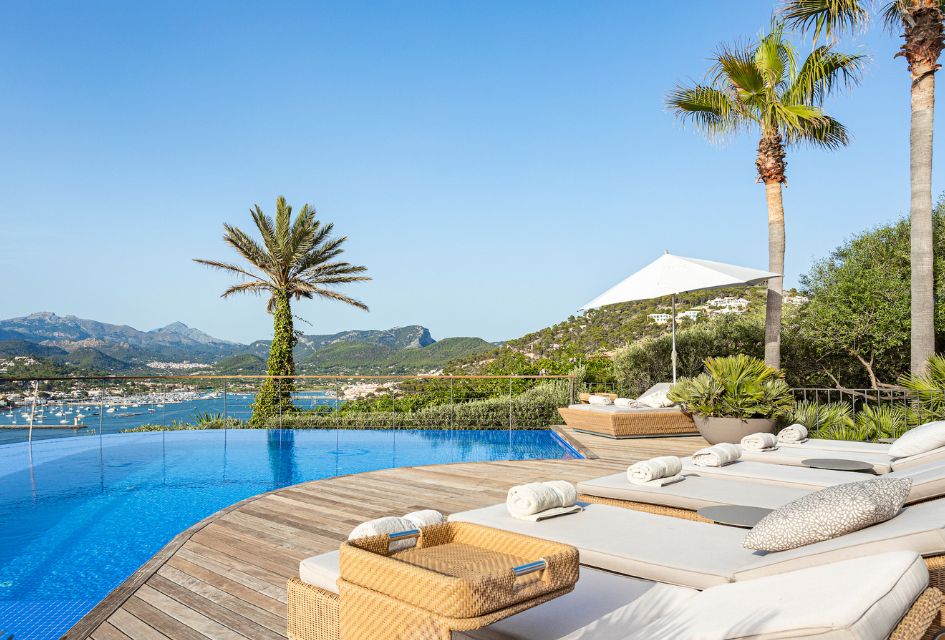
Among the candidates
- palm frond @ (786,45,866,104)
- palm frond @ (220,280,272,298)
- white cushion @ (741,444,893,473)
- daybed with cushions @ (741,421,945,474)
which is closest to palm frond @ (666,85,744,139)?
palm frond @ (786,45,866,104)

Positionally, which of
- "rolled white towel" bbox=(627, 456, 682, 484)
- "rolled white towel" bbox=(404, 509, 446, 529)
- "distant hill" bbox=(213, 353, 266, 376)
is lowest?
"rolled white towel" bbox=(627, 456, 682, 484)

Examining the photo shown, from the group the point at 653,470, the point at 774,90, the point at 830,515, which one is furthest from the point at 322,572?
the point at 774,90

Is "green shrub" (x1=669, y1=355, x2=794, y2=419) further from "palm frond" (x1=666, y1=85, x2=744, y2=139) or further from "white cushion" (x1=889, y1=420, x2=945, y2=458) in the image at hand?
"palm frond" (x1=666, y1=85, x2=744, y2=139)

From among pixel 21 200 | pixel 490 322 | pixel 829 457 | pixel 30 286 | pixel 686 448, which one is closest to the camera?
pixel 829 457

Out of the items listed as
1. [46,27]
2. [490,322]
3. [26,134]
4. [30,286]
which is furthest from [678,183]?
[30,286]

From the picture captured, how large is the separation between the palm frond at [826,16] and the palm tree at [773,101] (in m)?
0.26

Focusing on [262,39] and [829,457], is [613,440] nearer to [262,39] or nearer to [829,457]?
[829,457]

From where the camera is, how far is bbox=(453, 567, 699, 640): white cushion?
5.53 feet

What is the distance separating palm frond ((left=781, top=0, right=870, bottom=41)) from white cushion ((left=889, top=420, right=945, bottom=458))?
666 cm

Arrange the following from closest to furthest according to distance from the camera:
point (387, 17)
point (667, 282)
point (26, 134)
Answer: point (667, 282) < point (387, 17) < point (26, 134)

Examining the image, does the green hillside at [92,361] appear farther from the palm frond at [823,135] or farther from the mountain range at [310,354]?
the palm frond at [823,135]

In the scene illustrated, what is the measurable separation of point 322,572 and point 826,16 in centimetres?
1002

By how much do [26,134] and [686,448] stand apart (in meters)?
15.1

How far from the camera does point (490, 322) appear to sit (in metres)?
25.4
